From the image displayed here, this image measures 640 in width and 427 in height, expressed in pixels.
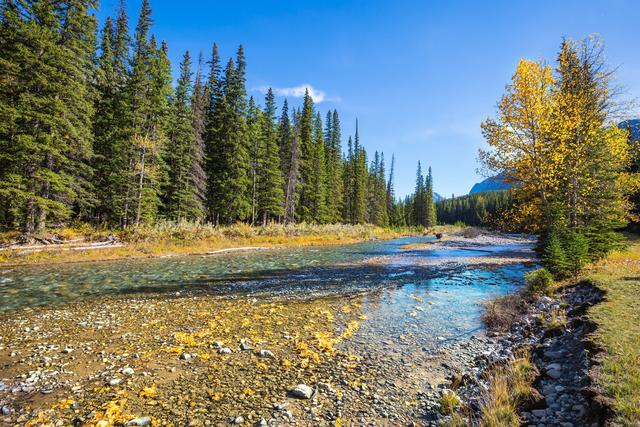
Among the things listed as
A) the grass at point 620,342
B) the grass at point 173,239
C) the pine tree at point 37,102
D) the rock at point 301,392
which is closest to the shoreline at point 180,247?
the grass at point 173,239

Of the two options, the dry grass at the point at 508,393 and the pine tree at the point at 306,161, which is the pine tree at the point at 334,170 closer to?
the pine tree at the point at 306,161

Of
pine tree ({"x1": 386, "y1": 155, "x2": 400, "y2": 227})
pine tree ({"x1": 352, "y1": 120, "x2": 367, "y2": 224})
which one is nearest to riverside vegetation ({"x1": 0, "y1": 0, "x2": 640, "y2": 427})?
pine tree ({"x1": 352, "y1": 120, "x2": 367, "y2": 224})

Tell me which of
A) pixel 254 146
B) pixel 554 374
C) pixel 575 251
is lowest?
pixel 554 374

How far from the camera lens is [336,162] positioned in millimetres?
63531

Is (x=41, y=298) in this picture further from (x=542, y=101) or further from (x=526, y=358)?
(x=542, y=101)

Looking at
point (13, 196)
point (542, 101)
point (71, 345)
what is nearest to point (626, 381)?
point (71, 345)

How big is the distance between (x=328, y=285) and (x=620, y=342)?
950 cm

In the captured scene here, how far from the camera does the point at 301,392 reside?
4.62m

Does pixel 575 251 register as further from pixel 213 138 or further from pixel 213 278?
pixel 213 138

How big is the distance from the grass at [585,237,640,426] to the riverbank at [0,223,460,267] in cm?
2323

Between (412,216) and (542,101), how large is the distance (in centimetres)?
8925

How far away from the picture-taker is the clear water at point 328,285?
329 inches

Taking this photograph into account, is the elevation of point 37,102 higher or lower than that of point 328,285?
higher

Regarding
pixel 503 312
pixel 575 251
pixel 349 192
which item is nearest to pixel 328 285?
pixel 503 312
